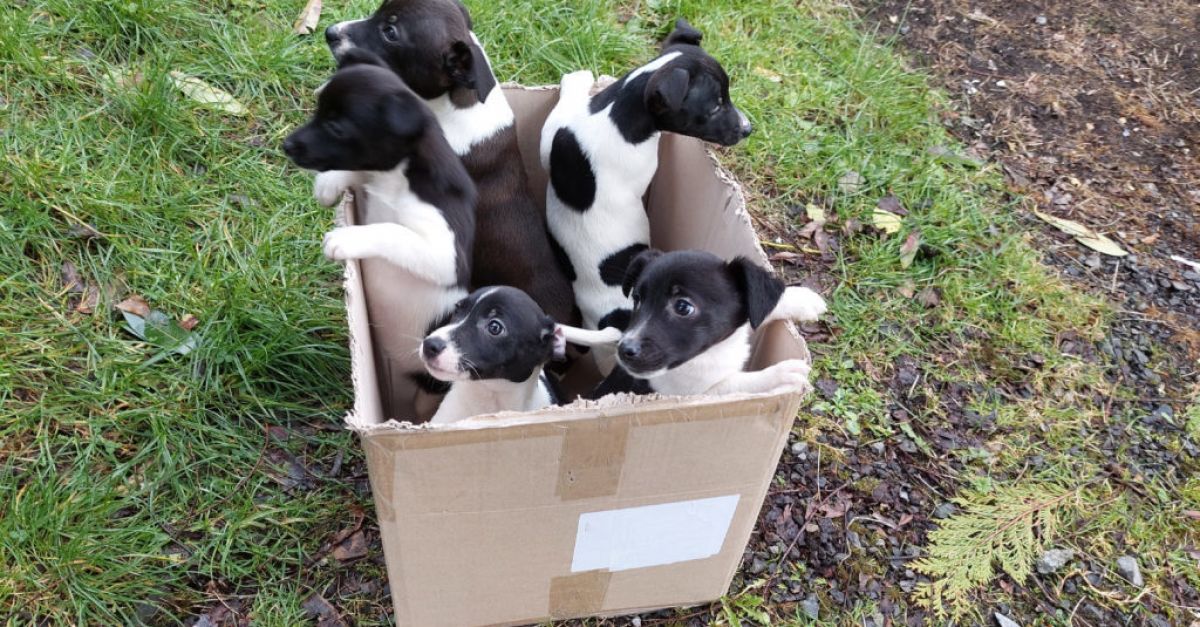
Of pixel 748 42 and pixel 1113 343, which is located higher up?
pixel 748 42

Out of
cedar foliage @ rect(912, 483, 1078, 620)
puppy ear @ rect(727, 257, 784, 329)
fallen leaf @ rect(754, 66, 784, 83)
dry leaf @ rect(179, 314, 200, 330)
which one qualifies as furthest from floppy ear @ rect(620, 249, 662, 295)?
fallen leaf @ rect(754, 66, 784, 83)

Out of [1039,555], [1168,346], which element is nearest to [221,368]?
[1039,555]

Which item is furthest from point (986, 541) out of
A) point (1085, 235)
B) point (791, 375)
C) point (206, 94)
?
point (206, 94)

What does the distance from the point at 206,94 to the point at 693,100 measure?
89.0 inches

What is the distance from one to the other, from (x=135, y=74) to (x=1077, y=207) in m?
4.65

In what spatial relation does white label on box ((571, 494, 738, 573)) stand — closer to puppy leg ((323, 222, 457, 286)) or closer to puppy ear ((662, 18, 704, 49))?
puppy leg ((323, 222, 457, 286))

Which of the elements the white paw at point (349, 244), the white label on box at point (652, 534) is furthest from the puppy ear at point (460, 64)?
the white label on box at point (652, 534)

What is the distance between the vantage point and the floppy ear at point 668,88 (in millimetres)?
3205

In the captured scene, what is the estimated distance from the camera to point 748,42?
5.11 metres

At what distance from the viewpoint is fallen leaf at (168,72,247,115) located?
4039 millimetres

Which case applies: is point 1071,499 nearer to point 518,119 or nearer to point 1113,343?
point 1113,343

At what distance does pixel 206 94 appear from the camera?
4.08 meters

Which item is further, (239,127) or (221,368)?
→ (239,127)

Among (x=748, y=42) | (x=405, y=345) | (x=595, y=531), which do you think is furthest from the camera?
(x=748, y=42)
